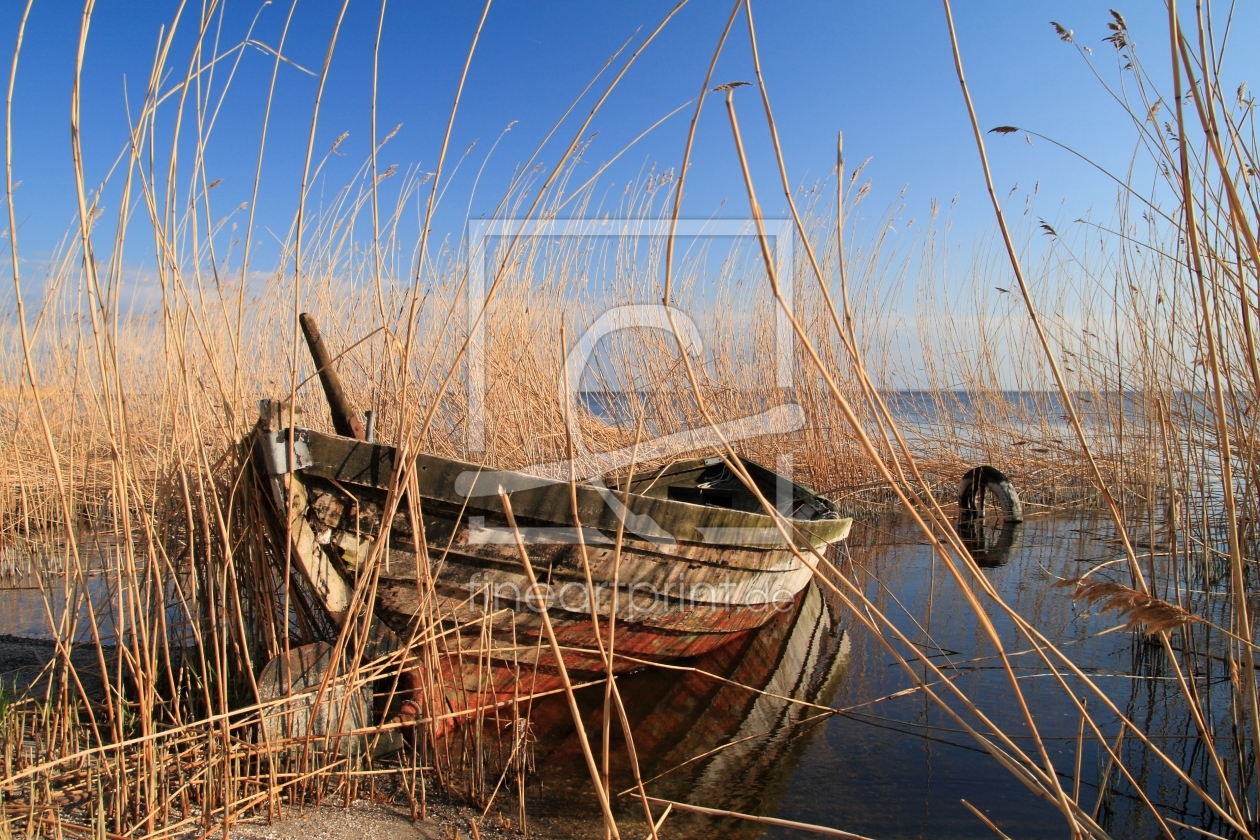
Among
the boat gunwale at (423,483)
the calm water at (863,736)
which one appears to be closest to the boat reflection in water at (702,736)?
the calm water at (863,736)

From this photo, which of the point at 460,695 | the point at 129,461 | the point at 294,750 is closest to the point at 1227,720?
the point at 460,695

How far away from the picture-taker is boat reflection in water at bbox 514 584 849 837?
2.06m

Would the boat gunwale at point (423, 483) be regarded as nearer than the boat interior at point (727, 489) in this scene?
Yes

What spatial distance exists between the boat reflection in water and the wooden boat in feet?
0.74

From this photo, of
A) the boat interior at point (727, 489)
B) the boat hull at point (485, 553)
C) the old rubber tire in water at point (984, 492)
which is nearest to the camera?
the boat hull at point (485, 553)

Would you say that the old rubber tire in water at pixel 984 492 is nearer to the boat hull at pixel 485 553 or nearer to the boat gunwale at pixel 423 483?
the boat hull at pixel 485 553

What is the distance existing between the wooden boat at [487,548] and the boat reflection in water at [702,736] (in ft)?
0.74

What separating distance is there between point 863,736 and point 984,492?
4001mm

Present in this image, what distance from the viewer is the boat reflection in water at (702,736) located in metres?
2.06

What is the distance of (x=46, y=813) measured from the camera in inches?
65.2

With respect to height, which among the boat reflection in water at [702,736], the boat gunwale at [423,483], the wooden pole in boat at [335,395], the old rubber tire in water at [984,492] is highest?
the wooden pole in boat at [335,395]

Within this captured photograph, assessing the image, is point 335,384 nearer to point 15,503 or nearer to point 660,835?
point 660,835

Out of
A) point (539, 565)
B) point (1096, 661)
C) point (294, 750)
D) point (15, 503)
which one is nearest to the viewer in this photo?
point (294, 750)

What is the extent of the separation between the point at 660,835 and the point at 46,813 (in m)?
1.35
